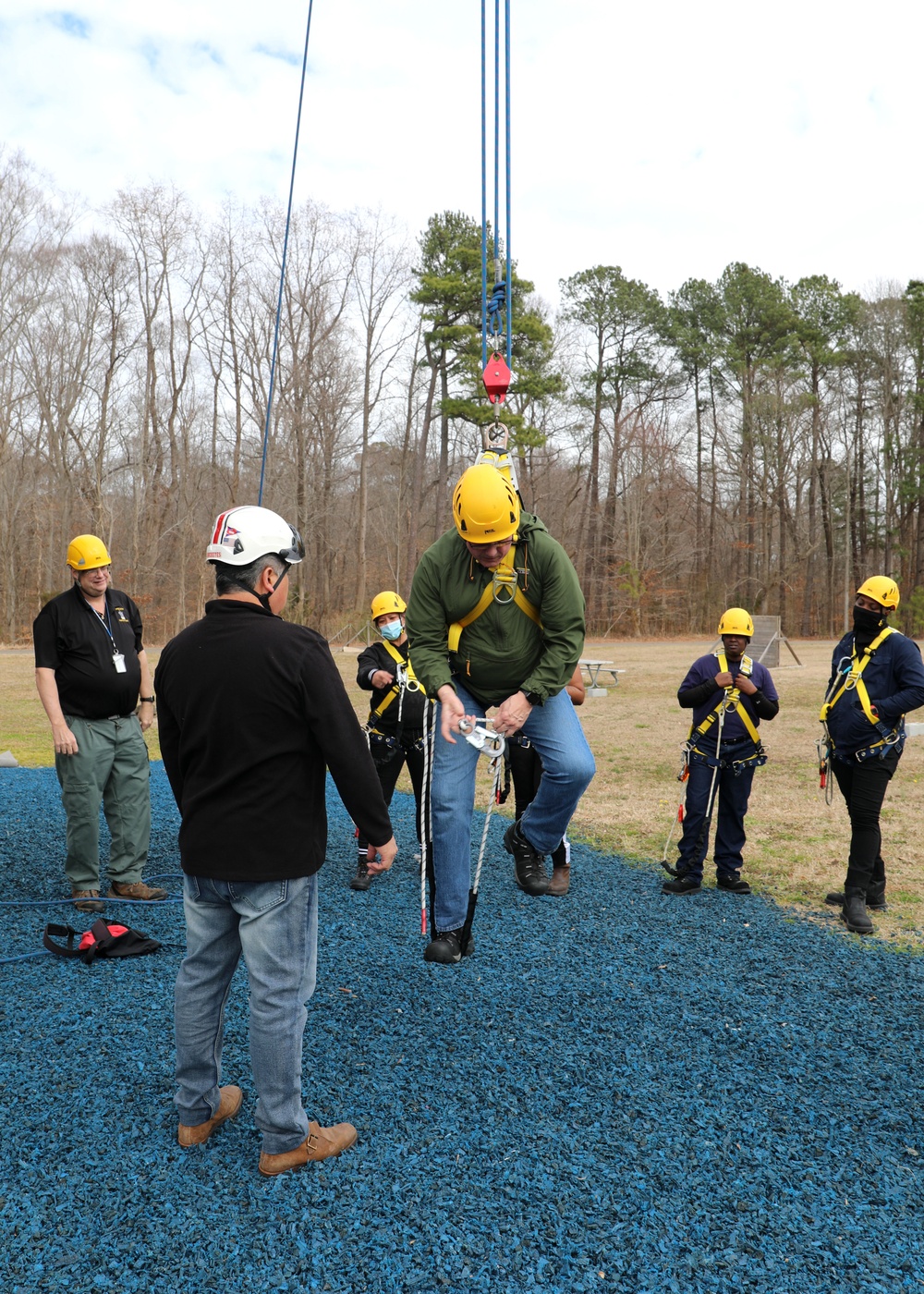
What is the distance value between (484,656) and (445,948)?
1442 millimetres

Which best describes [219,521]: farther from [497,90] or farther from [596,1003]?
[497,90]

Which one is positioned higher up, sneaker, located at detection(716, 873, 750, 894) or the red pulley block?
the red pulley block

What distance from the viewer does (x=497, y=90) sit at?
19.8ft

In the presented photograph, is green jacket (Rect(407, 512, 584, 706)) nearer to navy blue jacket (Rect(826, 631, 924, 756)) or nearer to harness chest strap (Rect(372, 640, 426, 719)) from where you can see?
harness chest strap (Rect(372, 640, 426, 719))

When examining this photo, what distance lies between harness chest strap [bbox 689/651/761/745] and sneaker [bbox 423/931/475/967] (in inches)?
105

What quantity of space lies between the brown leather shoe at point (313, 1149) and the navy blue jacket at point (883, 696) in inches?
160

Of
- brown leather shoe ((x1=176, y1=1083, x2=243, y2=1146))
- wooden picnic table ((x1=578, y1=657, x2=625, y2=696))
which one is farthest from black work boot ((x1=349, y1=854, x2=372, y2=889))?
wooden picnic table ((x1=578, y1=657, x2=625, y2=696))

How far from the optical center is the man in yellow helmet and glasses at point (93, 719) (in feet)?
17.7

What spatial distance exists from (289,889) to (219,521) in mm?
1198

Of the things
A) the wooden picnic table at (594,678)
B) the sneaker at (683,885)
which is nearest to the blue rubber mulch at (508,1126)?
the sneaker at (683,885)

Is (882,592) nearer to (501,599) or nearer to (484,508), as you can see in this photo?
(501,599)

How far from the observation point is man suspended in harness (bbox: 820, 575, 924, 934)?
18.2 feet

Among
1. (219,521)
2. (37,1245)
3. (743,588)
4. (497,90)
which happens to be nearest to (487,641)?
(219,521)

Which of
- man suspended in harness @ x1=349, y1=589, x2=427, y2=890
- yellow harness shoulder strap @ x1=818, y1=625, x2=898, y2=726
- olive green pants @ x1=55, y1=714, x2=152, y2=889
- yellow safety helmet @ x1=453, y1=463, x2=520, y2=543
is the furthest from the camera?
man suspended in harness @ x1=349, y1=589, x2=427, y2=890
